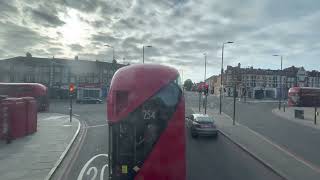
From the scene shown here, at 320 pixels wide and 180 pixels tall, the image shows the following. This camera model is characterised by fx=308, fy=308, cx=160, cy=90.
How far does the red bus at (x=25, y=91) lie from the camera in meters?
37.2

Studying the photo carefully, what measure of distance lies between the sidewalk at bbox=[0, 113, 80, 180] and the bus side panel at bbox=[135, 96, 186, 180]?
19.3ft

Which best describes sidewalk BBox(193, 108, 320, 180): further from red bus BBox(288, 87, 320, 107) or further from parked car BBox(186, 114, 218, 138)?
red bus BBox(288, 87, 320, 107)

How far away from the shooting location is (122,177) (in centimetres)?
840

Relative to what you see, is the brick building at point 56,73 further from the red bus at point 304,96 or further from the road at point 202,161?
the road at point 202,161

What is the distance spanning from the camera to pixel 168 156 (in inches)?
330

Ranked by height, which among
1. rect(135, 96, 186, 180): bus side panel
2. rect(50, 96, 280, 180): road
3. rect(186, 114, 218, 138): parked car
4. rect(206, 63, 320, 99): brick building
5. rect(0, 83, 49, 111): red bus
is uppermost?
rect(206, 63, 320, 99): brick building

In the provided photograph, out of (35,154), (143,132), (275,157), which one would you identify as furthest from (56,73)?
(143,132)

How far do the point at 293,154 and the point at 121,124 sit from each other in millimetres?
12593

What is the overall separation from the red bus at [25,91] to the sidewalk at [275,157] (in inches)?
1009

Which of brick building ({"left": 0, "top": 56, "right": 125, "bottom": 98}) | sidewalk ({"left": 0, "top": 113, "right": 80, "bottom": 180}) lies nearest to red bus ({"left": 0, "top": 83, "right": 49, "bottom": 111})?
sidewalk ({"left": 0, "top": 113, "right": 80, "bottom": 180})

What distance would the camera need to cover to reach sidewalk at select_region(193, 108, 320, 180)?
522 inches

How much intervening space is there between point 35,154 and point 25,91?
2390 cm

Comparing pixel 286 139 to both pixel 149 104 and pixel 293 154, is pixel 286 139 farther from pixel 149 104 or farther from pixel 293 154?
pixel 149 104

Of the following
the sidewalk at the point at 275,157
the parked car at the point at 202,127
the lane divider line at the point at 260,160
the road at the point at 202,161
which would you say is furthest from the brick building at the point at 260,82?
the road at the point at 202,161
